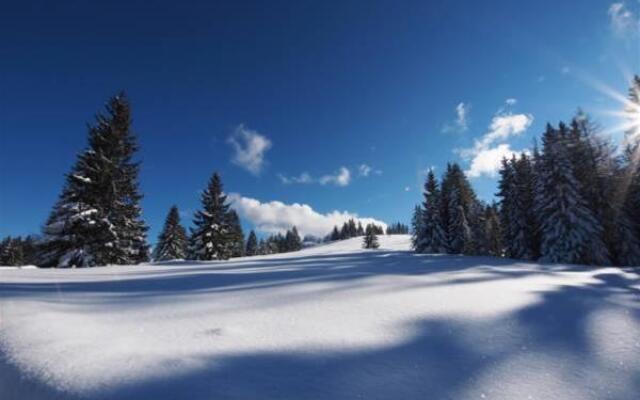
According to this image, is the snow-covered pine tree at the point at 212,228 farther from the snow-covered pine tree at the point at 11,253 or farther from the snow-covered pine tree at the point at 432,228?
the snow-covered pine tree at the point at 11,253

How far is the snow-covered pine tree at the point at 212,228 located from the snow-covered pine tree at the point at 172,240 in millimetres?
9237

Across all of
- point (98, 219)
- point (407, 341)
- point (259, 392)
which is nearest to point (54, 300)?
point (259, 392)

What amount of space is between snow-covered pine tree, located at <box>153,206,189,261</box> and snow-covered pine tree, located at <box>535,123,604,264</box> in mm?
39351

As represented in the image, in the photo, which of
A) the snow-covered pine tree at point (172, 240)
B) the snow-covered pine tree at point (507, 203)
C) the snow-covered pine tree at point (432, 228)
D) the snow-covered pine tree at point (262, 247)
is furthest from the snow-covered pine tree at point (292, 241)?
the snow-covered pine tree at point (507, 203)

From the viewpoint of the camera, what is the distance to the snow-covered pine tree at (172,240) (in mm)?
40312

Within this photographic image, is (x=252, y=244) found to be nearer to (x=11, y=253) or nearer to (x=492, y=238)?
(x=11, y=253)

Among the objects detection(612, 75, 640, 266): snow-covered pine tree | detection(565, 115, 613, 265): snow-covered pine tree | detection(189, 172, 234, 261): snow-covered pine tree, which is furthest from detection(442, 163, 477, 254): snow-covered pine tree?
detection(189, 172, 234, 261): snow-covered pine tree

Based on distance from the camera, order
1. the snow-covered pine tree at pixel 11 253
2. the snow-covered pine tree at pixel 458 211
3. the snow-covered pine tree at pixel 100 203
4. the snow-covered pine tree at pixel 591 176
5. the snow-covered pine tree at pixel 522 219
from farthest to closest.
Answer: the snow-covered pine tree at pixel 11 253 → the snow-covered pine tree at pixel 458 211 → the snow-covered pine tree at pixel 522 219 → the snow-covered pine tree at pixel 591 176 → the snow-covered pine tree at pixel 100 203

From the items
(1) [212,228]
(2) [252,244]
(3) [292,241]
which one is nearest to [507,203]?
(1) [212,228]

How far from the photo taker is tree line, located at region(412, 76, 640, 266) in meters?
22.0

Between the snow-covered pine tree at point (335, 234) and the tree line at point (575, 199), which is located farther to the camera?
the snow-covered pine tree at point (335, 234)

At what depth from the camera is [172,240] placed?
4053 cm

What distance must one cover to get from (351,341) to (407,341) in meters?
0.65

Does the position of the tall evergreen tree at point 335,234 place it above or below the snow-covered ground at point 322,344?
above
